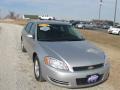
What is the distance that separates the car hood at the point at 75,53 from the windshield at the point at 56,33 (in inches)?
16.9

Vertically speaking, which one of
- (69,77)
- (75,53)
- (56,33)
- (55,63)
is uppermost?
(56,33)

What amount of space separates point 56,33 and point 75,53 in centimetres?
158

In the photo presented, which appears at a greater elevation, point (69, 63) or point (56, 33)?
point (56, 33)

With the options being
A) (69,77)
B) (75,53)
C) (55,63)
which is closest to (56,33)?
(75,53)

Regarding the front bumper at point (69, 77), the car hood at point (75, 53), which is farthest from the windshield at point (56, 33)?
the front bumper at point (69, 77)

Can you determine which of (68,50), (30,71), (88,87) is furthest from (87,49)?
(30,71)

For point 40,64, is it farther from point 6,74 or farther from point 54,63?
point 6,74

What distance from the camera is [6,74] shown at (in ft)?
22.0

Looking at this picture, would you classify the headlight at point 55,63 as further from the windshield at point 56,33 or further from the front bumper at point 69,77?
the windshield at point 56,33

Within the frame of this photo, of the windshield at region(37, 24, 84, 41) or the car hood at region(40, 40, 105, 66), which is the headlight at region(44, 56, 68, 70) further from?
the windshield at region(37, 24, 84, 41)

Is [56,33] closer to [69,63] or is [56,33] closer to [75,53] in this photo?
[75,53]

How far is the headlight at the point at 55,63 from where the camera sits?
518 cm

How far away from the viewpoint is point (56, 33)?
697 centimetres

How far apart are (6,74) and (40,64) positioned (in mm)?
1526
